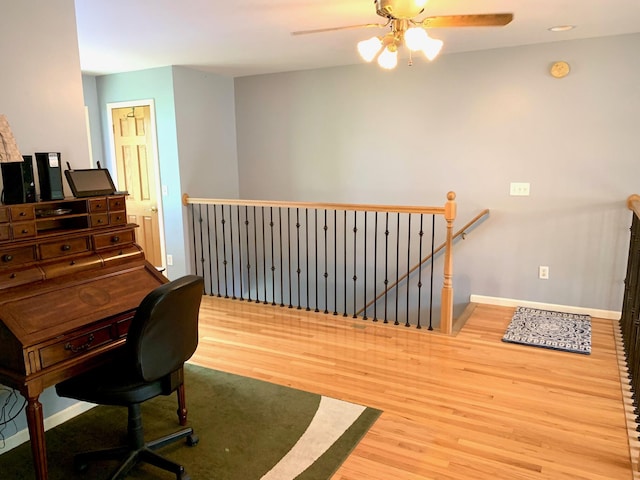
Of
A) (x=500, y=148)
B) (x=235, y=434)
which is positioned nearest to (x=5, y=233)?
(x=235, y=434)

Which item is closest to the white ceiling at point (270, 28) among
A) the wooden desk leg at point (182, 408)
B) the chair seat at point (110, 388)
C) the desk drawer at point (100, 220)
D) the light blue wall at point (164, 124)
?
the light blue wall at point (164, 124)

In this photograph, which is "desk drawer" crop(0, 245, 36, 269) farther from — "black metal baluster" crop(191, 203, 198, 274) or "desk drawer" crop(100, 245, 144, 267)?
"black metal baluster" crop(191, 203, 198, 274)

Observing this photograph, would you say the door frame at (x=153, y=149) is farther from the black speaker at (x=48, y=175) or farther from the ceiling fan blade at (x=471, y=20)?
the ceiling fan blade at (x=471, y=20)

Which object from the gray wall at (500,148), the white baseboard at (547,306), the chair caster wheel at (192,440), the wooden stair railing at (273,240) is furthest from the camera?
the wooden stair railing at (273,240)

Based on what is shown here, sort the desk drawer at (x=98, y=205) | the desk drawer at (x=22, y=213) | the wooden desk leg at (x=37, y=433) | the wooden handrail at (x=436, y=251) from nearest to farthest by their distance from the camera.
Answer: the wooden desk leg at (x=37, y=433) → the desk drawer at (x=22, y=213) → the desk drawer at (x=98, y=205) → the wooden handrail at (x=436, y=251)

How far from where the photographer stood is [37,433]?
1911 mm

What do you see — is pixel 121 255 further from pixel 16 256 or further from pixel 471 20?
pixel 471 20

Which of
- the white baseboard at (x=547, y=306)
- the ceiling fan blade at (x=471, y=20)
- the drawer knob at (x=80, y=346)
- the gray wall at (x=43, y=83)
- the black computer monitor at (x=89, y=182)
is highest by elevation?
the ceiling fan blade at (x=471, y=20)

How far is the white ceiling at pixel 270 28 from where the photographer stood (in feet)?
9.87

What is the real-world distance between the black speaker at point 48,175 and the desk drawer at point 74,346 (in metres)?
0.84

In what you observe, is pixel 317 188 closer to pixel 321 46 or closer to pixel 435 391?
pixel 321 46

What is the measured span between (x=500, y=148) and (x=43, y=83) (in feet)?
12.1

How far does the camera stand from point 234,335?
3928mm

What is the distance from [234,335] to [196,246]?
1.79 meters
